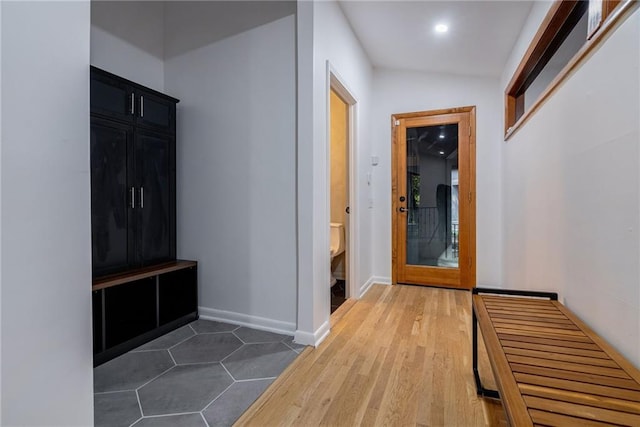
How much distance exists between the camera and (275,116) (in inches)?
93.2

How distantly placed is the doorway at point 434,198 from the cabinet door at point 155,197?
2.42 metres

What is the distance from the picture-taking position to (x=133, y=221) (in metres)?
2.29

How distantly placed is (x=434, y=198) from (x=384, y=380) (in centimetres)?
243

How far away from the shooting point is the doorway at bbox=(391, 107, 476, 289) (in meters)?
3.52

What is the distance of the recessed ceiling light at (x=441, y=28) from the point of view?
2617 millimetres

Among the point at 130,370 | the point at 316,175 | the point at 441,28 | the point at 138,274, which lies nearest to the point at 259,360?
the point at 130,370

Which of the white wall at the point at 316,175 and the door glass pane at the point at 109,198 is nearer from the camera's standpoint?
the door glass pane at the point at 109,198

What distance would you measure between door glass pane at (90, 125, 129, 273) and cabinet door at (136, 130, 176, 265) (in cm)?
12

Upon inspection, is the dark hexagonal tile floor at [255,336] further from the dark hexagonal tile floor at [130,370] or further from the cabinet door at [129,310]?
the cabinet door at [129,310]

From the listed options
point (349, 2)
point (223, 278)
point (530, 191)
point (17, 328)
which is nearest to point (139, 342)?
point (223, 278)

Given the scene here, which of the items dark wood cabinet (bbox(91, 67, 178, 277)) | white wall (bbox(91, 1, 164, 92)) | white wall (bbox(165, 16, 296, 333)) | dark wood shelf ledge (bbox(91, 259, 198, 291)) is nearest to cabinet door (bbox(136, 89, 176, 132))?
dark wood cabinet (bbox(91, 67, 178, 277))

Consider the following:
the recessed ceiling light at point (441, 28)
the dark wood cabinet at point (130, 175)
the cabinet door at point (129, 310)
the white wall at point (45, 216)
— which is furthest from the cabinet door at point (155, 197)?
the recessed ceiling light at point (441, 28)

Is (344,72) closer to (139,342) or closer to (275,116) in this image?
(275,116)

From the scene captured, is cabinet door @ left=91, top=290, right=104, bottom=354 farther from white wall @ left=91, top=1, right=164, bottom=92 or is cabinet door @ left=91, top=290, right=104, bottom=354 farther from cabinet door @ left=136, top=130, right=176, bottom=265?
white wall @ left=91, top=1, right=164, bottom=92
